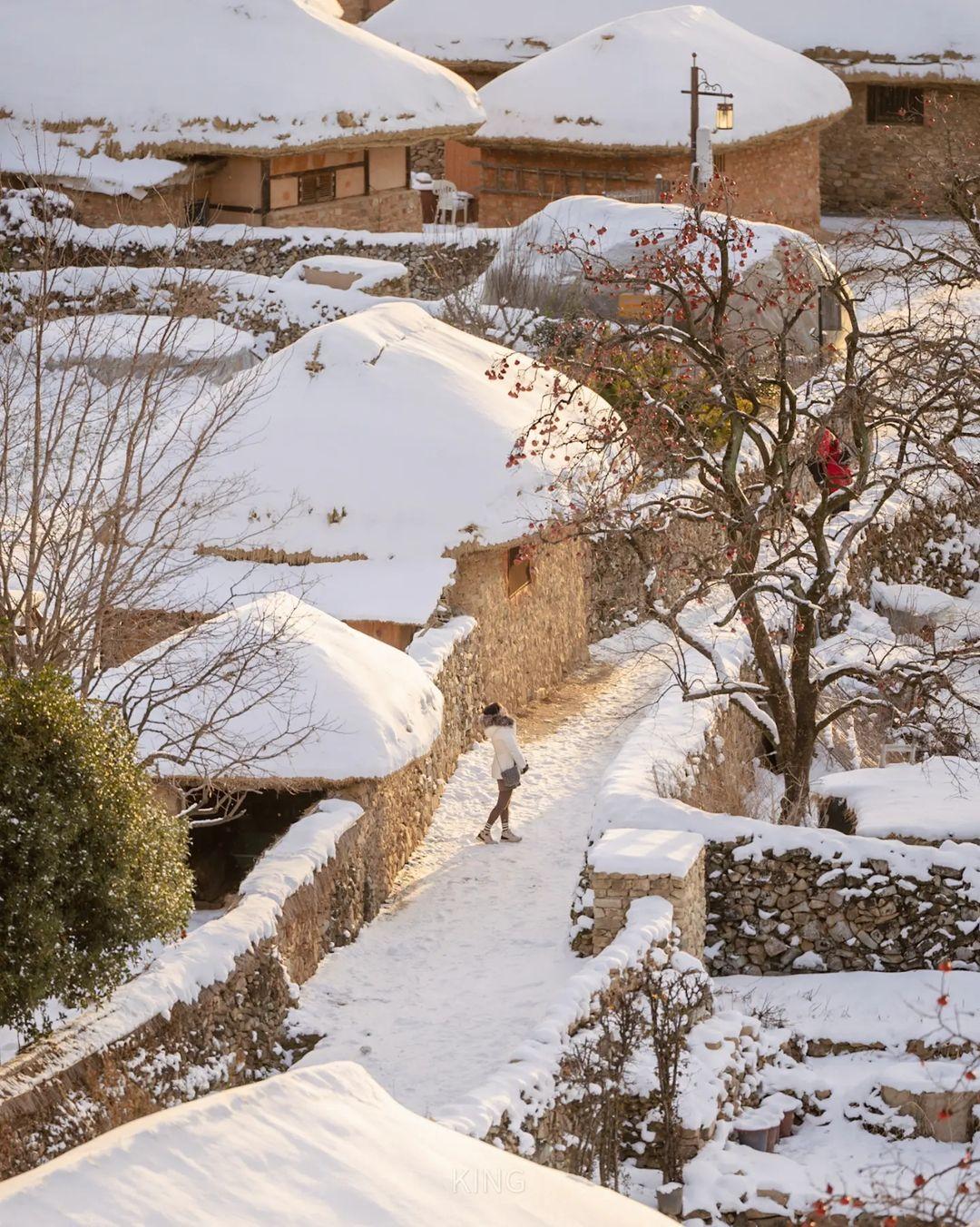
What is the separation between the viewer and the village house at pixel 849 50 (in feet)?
132

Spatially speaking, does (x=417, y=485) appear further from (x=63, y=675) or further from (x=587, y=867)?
(x=63, y=675)

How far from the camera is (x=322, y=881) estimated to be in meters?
14.2

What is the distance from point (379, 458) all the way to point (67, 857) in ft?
34.8

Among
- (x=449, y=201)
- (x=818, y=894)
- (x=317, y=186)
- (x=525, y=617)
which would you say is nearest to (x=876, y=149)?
(x=449, y=201)

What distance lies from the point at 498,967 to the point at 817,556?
421 centimetres

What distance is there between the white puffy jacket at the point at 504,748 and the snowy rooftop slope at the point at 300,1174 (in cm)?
891

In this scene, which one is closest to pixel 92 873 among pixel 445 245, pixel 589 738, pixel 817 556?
pixel 817 556

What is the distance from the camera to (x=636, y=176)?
37.1 meters

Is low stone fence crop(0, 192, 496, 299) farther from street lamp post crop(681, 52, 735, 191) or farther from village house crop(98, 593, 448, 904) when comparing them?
village house crop(98, 593, 448, 904)

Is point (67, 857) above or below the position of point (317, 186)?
below

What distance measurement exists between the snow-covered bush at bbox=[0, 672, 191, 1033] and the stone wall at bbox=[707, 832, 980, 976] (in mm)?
5233

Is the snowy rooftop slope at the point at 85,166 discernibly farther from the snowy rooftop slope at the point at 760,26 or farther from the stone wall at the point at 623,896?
the stone wall at the point at 623,896

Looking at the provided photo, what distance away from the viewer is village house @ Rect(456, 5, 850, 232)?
3612 cm

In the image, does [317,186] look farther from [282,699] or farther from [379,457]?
[282,699]
